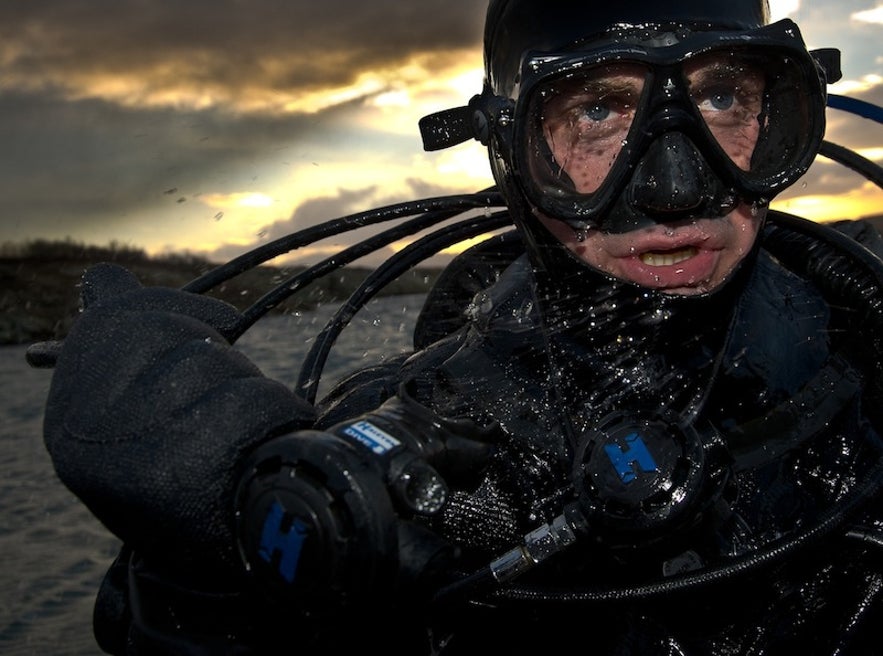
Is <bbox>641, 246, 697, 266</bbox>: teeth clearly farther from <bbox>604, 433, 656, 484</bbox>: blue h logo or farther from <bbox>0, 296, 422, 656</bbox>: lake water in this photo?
<bbox>0, 296, 422, 656</bbox>: lake water

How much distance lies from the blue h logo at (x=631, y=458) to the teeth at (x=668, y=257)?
65 centimetres

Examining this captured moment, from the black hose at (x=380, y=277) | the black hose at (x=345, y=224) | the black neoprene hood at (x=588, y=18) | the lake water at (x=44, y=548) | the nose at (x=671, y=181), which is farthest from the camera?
the lake water at (x=44, y=548)

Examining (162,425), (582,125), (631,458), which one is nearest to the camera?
→ (162,425)

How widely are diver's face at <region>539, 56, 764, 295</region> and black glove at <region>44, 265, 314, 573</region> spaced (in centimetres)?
97

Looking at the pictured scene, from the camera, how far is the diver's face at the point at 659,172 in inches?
85.7

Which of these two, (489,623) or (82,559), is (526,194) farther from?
(82,559)

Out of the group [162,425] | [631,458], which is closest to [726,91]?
[631,458]

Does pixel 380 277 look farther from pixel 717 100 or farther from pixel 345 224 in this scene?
pixel 717 100

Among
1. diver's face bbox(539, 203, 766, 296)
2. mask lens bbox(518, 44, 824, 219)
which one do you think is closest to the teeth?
diver's face bbox(539, 203, 766, 296)

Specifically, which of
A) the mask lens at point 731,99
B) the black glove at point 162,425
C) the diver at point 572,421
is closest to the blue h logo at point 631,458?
the diver at point 572,421

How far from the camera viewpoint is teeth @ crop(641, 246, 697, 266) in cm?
220

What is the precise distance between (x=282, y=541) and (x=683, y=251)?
1.30m

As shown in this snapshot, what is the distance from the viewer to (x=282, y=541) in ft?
4.33

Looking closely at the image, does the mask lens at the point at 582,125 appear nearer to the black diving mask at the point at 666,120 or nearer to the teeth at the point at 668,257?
the black diving mask at the point at 666,120
